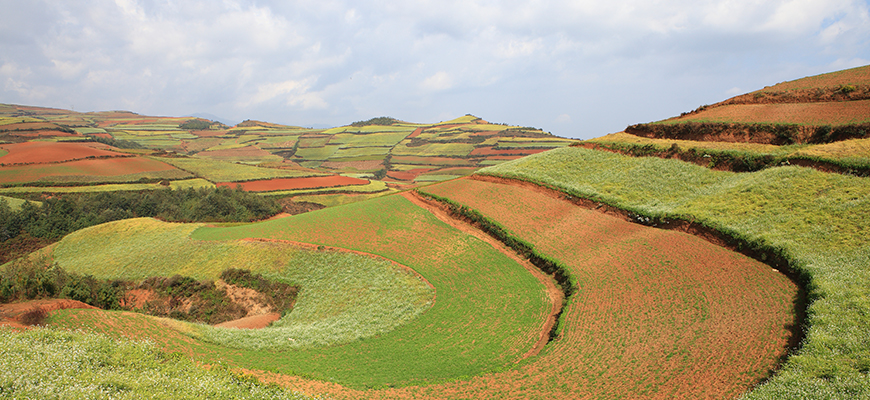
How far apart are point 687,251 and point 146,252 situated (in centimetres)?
4481

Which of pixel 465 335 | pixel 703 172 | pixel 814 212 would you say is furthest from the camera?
pixel 703 172

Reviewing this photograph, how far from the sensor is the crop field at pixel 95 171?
68.5 metres

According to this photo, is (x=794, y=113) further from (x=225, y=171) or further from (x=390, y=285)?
(x=225, y=171)

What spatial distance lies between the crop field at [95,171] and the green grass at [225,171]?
4.73m

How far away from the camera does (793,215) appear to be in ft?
81.7

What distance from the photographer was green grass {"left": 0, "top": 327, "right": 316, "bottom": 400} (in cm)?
1074

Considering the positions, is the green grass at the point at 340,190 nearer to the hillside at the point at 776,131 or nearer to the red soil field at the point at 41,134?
the hillside at the point at 776,131

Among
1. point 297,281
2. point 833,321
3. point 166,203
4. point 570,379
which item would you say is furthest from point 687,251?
point 166,203

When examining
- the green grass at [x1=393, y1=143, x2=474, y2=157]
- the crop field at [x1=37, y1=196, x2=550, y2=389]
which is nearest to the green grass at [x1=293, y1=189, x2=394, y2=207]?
Answer: the crop field at [x1=37, y1=196, x2=550, y2=389]

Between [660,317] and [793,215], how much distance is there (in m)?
13.1

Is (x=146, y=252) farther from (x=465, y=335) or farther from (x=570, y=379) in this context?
(x=570, y=379)

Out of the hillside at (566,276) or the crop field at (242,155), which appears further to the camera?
the crop field at (242,155)

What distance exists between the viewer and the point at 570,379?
16.8m

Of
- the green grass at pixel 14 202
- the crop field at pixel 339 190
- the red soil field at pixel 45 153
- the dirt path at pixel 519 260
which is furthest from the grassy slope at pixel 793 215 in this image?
the red soil field at pixel 45 153
